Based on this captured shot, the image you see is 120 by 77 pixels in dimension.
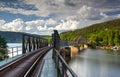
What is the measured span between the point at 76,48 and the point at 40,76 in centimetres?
13013

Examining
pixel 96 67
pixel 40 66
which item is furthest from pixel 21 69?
pixel 96 67

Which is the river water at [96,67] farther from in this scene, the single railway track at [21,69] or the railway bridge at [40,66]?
the single railway track at [21,69]

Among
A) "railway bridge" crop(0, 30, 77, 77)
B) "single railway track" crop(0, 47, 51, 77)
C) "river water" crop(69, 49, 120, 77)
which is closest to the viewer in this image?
"railway bridge" crop(0, 30, 77, 77)

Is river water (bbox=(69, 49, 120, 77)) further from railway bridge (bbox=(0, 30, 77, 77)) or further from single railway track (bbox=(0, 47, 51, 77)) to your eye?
single railway track (bbox=(0, 47, 51, 77))

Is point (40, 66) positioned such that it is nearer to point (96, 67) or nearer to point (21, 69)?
point (21, 69)

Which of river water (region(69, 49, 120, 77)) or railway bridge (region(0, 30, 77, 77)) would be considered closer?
railway bridge (region(0, 30, 77, 77))

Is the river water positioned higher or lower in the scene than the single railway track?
lower

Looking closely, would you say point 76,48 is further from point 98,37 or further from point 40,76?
point 40,76

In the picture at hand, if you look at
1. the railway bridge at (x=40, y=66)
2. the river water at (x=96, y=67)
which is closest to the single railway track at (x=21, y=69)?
the railway bridge at (x=40, y=66)

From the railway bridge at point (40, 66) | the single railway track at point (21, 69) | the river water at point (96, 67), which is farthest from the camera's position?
the river water at point (96, 67)

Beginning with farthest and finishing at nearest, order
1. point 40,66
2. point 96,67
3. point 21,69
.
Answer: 1. point 96,67
2. point 40,66
3. point 21,69

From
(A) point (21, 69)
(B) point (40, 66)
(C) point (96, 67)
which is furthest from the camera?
(C) point (96, 67)

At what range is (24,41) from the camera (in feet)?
85.4

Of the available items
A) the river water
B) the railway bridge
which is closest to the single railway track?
the railway bridge
